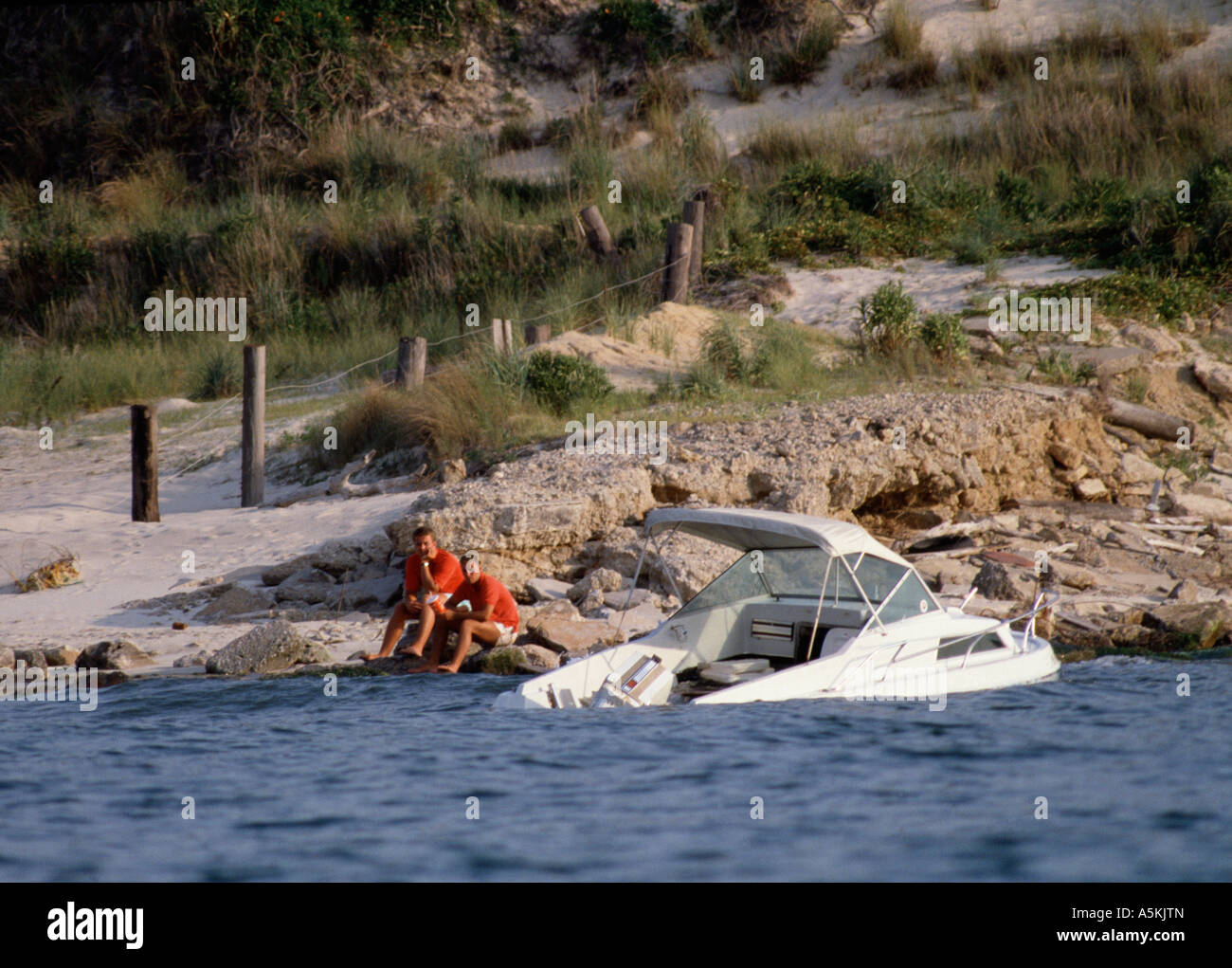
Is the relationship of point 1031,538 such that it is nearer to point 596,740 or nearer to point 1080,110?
point 596,740

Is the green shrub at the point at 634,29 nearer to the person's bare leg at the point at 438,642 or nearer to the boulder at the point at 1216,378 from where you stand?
the boulder at the point at 1216,378

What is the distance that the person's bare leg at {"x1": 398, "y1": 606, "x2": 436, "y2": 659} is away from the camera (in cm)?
980

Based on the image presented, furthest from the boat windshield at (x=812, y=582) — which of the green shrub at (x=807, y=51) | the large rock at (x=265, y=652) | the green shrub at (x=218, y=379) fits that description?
the green shrub at (x=807, y=51)

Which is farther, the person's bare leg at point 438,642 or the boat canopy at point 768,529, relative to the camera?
the person's bare leg at point 438,642

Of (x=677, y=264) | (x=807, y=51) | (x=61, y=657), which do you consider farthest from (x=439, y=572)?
(x=807, y=51)

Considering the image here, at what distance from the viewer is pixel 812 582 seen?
29.8 ft

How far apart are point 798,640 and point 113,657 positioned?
5057mm

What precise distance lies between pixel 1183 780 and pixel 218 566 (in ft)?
28.6

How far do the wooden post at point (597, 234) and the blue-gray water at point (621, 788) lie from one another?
13.1 metres

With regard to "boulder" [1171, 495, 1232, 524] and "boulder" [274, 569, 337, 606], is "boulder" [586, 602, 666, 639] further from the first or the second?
"boulder" [1171, 495, 1232, 524]

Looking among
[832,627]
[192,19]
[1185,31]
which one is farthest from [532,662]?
[192,19]

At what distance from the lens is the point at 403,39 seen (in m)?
28.2

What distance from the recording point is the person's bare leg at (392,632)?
986 centimetres

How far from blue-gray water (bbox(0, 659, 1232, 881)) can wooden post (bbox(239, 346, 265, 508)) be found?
5.80 m
